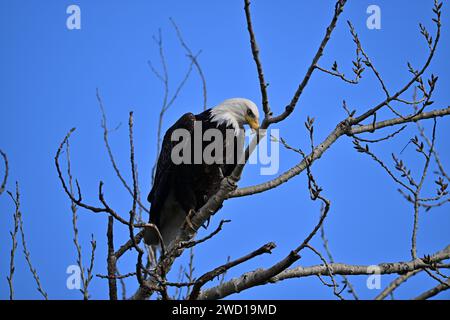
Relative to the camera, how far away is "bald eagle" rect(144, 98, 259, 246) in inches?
239

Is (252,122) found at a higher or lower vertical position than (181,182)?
higher

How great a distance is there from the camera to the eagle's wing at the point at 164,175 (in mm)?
6184

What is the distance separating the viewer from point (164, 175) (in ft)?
20.4

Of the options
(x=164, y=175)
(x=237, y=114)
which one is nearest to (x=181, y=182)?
(x=164, y=175)

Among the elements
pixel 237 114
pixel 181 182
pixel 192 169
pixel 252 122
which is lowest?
pixel 181 182

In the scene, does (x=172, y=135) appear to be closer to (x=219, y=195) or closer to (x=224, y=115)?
(x=224, y=115)

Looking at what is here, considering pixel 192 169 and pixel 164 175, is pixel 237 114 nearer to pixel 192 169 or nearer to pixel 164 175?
pixel 192 169

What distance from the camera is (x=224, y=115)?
6.25 metres

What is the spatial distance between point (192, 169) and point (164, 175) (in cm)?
30

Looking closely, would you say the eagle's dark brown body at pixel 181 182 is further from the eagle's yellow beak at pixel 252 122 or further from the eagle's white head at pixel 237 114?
the eagle's yellow beak at pixel 252 122

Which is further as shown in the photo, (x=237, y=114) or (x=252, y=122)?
(x=237, y=114)

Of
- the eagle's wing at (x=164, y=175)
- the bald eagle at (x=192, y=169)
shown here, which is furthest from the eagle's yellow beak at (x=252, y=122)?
the eagle's wing at (x=164, y=175)
